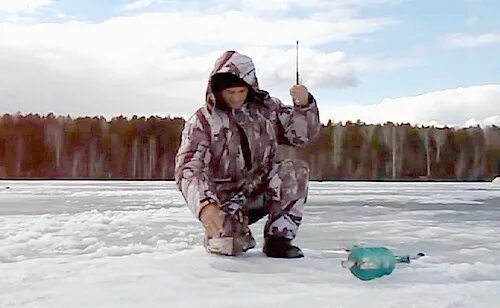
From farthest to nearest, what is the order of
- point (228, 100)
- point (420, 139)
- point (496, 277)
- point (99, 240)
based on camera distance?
point (420, 139)
point (99, 240)
point (228, 100)
point (496, 277)

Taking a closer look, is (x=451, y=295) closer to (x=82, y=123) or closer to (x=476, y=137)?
(x=82, y=123)

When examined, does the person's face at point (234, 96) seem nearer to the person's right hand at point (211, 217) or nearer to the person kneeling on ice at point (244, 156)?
the person kneeling on ice at point (244, 156)

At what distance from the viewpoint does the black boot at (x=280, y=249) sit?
93.6 inches

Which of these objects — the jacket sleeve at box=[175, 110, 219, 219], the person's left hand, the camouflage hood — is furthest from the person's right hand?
the person's left hand

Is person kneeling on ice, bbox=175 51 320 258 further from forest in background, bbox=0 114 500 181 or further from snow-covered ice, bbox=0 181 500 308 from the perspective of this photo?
forest in background, bbox=0 114 500 181

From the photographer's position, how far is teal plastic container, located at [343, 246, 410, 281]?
1.95m

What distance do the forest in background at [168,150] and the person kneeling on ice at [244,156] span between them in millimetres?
27217

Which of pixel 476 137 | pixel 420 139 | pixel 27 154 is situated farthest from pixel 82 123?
pixel 476 137

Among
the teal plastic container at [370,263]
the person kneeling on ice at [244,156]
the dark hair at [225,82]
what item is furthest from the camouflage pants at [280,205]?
the teal plastic container at [370,263]

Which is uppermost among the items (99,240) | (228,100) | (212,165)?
(228,100)

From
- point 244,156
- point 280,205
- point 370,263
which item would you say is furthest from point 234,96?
point 370,263

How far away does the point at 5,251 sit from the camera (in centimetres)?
272

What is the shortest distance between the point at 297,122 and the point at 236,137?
23cm

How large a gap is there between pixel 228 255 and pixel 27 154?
30.6 m
